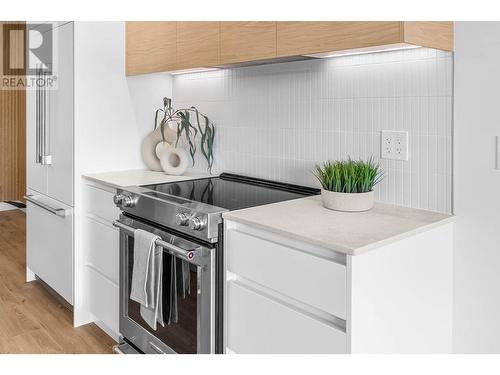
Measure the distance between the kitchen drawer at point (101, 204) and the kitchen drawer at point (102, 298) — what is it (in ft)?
1.09

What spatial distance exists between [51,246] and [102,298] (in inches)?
25.7

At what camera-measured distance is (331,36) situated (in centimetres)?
177

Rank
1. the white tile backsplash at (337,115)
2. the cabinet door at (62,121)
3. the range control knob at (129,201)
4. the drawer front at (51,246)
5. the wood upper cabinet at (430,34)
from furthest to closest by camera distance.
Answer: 1. the drawer front at (51,246)
2. the cabinet door at (62,121)
3. the range control knob at (129,201)
4. the white tile backsplash at (337,115)
5. the wood upper cabinet at (430,34)

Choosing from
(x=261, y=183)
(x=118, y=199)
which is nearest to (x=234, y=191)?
(x=261, y=183)

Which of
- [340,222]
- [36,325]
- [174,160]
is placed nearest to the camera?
[340,222]

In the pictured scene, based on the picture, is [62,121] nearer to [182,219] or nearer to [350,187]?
[182,219]

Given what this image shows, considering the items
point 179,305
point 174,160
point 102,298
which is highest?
point 174,160

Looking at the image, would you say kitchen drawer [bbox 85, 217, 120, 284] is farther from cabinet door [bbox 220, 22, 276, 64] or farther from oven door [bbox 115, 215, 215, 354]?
cabinet door [bbox 220, 22, 276, 64]

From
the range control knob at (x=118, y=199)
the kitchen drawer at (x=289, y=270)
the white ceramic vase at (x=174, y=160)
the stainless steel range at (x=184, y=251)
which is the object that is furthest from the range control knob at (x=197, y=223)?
the white ceramic vase at (x=174, y=160)

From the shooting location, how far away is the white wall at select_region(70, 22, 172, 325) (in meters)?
2.76

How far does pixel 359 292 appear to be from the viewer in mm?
1446

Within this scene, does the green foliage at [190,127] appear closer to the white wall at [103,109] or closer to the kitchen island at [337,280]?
the white wall at [103,109]

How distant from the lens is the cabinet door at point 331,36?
63.4 inches

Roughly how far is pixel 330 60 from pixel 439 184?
73cm
